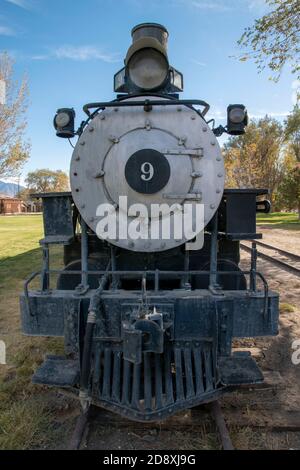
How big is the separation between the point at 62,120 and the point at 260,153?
4148 cm

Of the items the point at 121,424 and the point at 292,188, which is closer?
the point at 121,424

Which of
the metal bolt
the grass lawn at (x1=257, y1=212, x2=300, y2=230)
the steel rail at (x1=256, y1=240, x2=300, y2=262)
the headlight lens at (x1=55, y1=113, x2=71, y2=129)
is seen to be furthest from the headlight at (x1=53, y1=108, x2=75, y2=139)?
the grass lawn at (x1=257, y1=212, x2=300, y2=230)

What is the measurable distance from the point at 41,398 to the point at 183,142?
102 inches

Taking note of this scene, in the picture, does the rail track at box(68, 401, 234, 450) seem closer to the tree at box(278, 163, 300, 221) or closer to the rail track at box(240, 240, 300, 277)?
the rail track at box(240, 240, 300, 277)

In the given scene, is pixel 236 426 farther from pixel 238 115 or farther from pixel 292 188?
pixel 292 188

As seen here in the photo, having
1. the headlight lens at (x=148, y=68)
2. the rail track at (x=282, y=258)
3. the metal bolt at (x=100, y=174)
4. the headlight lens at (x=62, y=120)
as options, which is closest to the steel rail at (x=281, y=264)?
the rail track at (x=282, y=258)

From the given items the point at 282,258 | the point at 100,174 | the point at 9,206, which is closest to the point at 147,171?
the point at 100,174

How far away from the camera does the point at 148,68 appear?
332cm

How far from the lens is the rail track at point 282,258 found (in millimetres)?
8764

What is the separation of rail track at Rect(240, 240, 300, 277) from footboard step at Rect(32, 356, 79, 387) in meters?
6.89

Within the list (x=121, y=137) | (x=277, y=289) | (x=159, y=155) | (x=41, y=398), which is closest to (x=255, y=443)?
(x=41, y=398)

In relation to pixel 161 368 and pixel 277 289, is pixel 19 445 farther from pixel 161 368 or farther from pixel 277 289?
pixel 277 289

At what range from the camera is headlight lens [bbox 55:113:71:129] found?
326 centimetres

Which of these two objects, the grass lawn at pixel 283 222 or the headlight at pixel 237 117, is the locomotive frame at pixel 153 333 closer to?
the headlight at pixel 237 117
